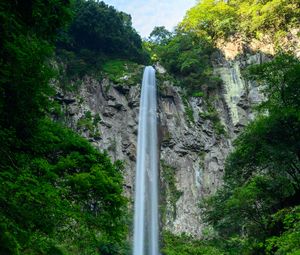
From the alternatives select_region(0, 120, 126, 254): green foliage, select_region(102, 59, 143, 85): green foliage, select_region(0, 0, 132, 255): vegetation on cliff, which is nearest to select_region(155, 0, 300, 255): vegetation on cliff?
select_region(0, 120, 126, 254): green foliage

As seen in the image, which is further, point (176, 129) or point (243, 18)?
point (243, 18)

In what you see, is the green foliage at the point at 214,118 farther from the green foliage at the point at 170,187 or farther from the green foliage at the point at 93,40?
the green foliage at the point at 93,40

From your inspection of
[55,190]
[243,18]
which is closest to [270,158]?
[55,190]

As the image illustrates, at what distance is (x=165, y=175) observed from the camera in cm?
2359


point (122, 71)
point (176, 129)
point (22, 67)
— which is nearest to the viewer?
point (22, 67)

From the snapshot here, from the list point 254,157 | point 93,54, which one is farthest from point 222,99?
point 254,157

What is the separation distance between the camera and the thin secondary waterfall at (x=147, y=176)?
20469 mm

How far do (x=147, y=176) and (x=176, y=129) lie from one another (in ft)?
13.9

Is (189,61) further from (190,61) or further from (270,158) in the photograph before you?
(270,158)

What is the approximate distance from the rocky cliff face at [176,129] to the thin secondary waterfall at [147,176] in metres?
0.46

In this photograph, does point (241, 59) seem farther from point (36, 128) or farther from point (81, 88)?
point (36, 128)

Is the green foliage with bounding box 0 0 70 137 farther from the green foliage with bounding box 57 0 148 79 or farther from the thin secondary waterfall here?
the green foliage with bounding box 57 0 148 79

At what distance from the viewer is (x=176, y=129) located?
83.8 ft

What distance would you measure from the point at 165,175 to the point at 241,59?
12389 millimetres
